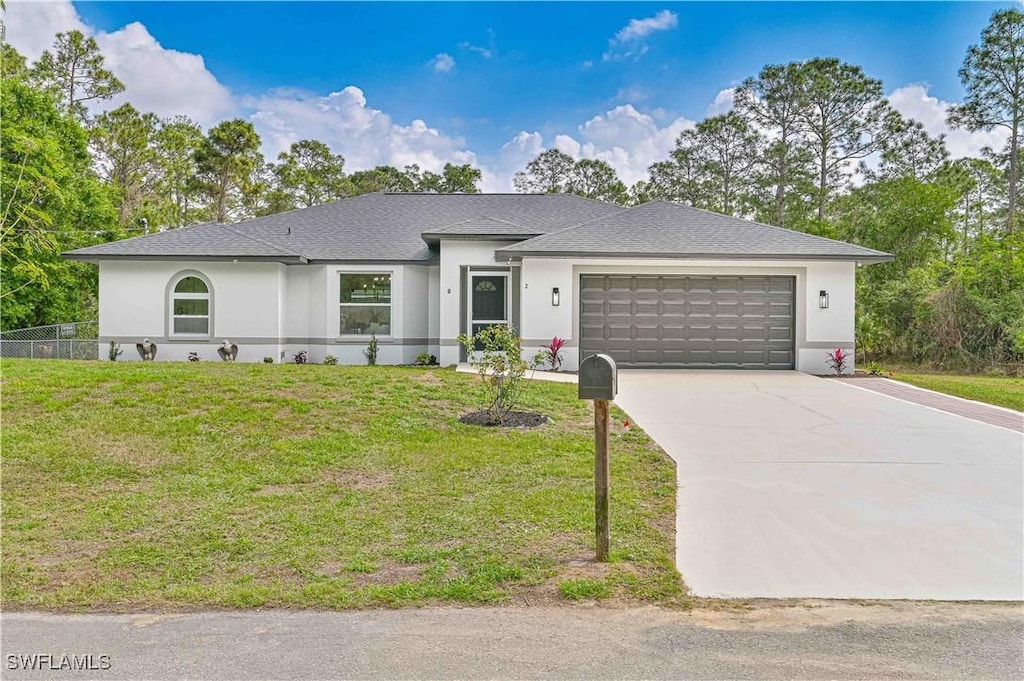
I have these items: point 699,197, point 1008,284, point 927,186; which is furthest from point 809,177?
point 1008,284

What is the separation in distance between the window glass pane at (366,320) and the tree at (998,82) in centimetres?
2253

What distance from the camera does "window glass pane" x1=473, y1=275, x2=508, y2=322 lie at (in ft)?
47.3

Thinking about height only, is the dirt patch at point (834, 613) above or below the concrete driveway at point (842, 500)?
below

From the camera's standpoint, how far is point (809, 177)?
29.0m

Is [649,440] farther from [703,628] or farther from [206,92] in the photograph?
[206,92]

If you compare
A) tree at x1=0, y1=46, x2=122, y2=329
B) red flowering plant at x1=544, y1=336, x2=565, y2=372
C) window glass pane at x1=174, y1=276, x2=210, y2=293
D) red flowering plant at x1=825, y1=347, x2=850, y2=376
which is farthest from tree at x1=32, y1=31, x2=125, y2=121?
red flowering plant at x1=825, y1=347, x2=850, y2=376

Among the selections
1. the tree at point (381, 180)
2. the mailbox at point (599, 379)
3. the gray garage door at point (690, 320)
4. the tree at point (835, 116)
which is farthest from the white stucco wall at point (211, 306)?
the tree at point (835, 116)

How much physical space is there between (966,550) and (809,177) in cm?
2911

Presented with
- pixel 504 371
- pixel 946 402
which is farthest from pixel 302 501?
pixel 946 402

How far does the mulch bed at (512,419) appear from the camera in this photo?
24.6 ft

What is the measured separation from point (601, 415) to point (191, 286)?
1352 centimetres

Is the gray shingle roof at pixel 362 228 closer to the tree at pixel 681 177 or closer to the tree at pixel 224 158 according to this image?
the tree at pixel 224 158

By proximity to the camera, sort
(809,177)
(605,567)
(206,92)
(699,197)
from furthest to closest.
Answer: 1. (699,197)
2. (809,177)
3. (206,92)
4. (605,567)

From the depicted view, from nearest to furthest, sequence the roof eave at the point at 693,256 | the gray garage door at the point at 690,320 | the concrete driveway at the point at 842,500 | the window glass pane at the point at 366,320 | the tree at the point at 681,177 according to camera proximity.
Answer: the concrete driveway at the point at 842,500, the roof eave at the point at 693,256, the gray garage door at the point at 690,320, the window glass pane at the point at 366,320, the tree at the point at 681,177
